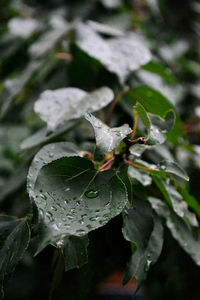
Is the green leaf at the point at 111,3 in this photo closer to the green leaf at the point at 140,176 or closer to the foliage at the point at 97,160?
the foliage at the point at 97,160

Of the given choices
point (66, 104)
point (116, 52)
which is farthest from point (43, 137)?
point (116, 52)

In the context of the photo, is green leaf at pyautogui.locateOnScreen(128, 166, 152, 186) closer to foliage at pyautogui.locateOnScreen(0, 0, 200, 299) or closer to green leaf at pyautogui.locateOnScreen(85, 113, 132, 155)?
foliage at pyautogui.locateOnScreen(0, 0, 200, 299)

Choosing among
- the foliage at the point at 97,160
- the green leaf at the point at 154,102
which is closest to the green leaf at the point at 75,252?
the foliage at the point at 97,160

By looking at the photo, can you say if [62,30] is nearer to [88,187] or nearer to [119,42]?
[119,42]

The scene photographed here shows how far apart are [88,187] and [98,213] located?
5 cm

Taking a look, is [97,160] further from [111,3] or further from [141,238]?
[111,3]

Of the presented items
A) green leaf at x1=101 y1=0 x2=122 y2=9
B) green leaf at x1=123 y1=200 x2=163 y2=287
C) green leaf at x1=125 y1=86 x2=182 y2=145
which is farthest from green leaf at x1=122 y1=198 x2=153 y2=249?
green leaf at x1=101 y1=0 x2=122 y2=9

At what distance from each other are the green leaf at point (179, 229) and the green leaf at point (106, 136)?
18 centimetres

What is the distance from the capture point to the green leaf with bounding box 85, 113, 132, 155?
487 mm

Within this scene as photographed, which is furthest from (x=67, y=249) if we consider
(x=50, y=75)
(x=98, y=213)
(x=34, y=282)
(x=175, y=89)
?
(x=34, y=282)

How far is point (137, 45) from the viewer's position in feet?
3.24

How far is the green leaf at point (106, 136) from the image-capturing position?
487 millimetres

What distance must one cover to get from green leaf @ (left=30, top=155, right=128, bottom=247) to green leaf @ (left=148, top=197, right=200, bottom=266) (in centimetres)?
16

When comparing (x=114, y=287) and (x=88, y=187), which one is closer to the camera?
(x=88, y=187)
